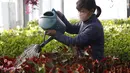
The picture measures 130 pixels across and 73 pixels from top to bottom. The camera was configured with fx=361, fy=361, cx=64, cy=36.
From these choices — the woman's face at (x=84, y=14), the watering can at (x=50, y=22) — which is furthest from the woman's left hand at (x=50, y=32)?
the woman's face at (x=84, y=14)

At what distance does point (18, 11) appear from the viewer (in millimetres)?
11898

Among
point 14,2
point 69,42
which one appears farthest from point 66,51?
point 14,2

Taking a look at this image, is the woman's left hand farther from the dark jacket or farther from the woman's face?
the woman's face

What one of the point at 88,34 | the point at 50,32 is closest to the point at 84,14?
the point at 88,34

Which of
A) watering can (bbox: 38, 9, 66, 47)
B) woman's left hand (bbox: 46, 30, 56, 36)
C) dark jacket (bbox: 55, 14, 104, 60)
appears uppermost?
watering can (bbox: 38, 9, 66, 47)

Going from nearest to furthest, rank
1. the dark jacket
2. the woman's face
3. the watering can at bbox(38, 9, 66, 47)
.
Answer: the watering can at bbox(38, 9, 66, 47), the dark jacket, the woman's face

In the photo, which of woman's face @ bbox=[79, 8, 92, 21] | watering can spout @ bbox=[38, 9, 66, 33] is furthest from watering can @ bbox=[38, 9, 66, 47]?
woman's face @ bbox=[79, 8, 92, 21]

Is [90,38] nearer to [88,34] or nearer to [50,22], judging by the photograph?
[88,34]

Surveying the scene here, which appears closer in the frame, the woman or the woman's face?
the woman

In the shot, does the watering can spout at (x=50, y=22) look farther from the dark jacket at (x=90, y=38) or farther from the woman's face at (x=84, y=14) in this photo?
the woman's face at (x=84, y=14)

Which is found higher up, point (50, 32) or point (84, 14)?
point (84, 14)

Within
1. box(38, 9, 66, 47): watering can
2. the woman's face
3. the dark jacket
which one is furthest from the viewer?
the woman's face

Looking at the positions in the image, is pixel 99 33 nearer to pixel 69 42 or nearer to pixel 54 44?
pixel 69 42

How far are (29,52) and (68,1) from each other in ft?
44.1
